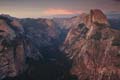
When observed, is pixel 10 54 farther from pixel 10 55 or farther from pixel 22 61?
pixel 22 61

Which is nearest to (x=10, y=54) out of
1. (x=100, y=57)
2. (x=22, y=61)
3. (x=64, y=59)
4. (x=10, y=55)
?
(x=10, y=55)

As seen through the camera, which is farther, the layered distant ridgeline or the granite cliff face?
the granite cliff face

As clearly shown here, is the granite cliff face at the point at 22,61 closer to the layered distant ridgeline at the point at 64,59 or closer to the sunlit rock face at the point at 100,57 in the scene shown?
the layered distant ridgeline at the point at 64,59

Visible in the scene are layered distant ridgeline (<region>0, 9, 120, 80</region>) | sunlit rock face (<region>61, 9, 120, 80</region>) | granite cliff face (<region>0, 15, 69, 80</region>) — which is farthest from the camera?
granite cliff face (<region>0, 15, 69, 80</region>)

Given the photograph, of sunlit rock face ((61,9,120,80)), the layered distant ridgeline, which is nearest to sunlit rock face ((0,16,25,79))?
the layered distant ridgeline

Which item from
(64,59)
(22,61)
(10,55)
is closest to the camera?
(10,55)

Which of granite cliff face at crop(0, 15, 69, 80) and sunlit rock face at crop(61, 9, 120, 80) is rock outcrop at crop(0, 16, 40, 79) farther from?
sunlit rock face at crop(61, 9, 120, 80)

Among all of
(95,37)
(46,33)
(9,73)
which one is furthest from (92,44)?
(46,33)

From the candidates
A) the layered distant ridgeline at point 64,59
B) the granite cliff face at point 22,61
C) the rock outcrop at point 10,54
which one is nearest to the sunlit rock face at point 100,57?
the layered distant ridgeline at point 64,59

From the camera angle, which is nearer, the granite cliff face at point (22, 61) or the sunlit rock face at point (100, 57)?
the sunlit rock face at point (100, 57)

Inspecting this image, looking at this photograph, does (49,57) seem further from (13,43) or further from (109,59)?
(109,59)

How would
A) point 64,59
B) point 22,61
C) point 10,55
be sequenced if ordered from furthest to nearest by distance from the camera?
1. point 64,59
2. point 22,61
3. point 10,55
